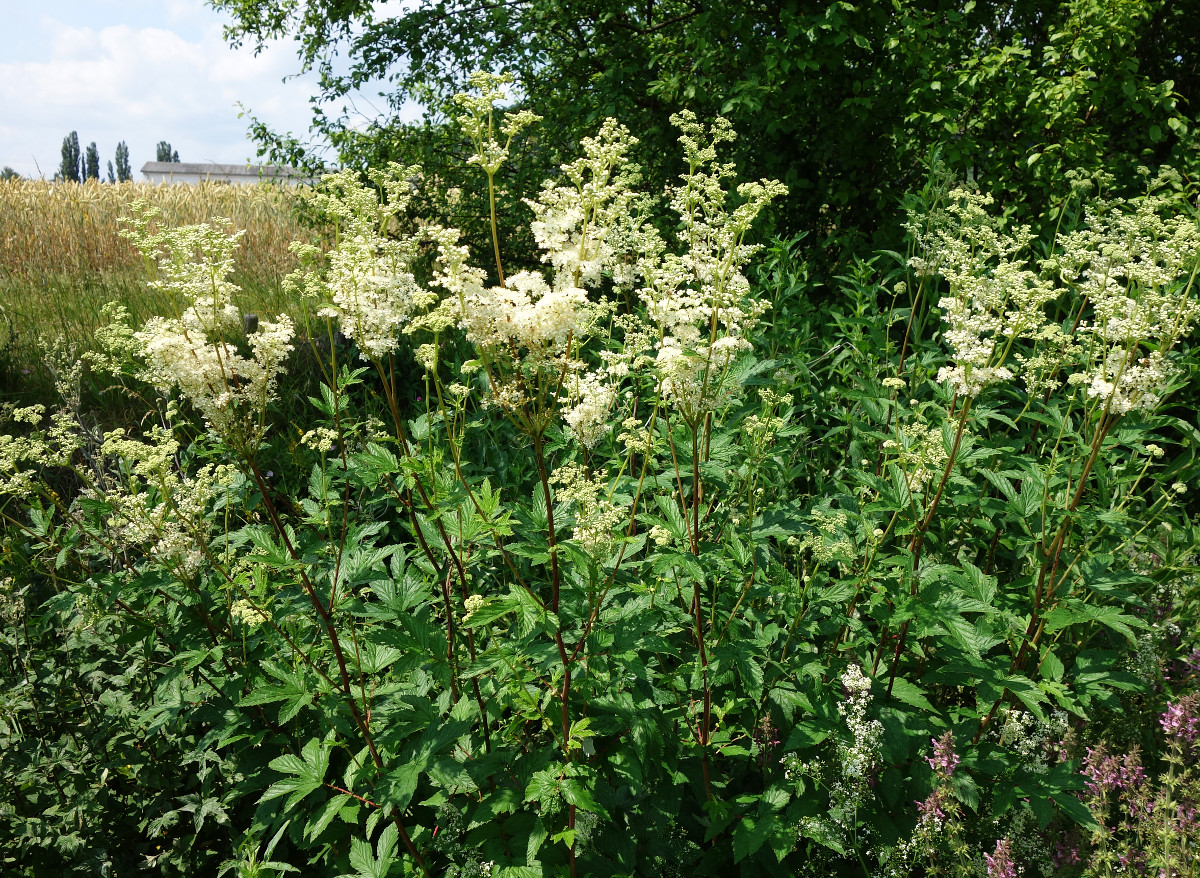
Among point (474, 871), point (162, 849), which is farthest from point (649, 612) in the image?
point (162, 849)

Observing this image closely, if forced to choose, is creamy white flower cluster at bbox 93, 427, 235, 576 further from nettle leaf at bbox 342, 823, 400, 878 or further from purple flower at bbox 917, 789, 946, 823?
purple flower at bbox 917, 789, 946, 823

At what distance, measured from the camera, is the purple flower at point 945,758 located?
231 centimetres

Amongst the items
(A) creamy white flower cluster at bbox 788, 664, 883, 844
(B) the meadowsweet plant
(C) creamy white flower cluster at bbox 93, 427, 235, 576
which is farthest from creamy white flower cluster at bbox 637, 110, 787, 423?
(C) creamy white flower cluster at bbox 93, 427, 235, 576

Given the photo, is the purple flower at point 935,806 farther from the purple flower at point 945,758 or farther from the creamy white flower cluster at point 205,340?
the creamy white flower cluster at point 205,340

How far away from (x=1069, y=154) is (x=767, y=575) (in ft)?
16.3

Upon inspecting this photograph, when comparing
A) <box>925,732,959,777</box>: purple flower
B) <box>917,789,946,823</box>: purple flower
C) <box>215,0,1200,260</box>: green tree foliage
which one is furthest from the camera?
<box>215,0,1200,260</box>: green tree foliage

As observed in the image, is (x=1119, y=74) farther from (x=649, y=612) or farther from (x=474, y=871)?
(x=474, y=871)

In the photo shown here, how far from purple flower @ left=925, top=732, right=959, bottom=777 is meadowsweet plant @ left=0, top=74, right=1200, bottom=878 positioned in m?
0.03

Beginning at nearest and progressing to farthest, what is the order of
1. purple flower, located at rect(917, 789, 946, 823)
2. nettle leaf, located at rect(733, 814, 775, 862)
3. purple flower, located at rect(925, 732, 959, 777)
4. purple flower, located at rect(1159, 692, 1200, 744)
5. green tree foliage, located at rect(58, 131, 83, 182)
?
purple flower, located at rect(917, 789, 946, 823), purple flower, located at rect(925, 732, 959, 777), nettle leaf, located at rect(733, 814, 775, 862), purple flower, located at rect(1159, 692, 1200, 744), green tree foliage, located at rect(58, 131, 83, 182)

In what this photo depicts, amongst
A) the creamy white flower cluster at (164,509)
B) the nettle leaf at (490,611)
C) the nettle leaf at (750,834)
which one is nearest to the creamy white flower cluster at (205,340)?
the creamy white flower cluster at (164,509)

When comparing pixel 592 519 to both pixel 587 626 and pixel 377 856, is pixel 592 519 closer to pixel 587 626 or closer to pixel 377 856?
pixel 587 626

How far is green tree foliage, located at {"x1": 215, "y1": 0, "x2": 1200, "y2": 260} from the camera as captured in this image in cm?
622

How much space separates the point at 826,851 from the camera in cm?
287

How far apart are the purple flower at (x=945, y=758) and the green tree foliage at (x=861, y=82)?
449 centimetres
